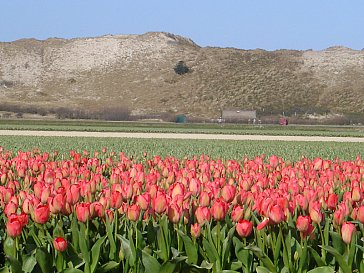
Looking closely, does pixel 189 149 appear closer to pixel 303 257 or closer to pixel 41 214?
pixel 41 214

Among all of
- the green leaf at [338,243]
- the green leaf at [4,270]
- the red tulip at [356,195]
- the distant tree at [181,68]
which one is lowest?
the green leaf at [4,270]

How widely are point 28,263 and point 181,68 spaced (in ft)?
435

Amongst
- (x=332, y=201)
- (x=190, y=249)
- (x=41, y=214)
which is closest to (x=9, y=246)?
(x=41, y=214)

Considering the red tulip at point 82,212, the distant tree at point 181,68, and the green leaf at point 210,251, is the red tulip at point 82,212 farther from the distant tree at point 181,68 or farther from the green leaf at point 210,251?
the distant tree at point 181,68

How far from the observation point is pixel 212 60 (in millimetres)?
141250

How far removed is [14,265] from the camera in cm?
500

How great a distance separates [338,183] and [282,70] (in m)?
127

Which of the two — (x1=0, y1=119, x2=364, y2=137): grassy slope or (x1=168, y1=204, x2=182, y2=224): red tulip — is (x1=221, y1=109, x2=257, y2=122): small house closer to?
(x1=0, y1=119, x2=364, y2=137): grassy slope

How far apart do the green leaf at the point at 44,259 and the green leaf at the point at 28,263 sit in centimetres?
8

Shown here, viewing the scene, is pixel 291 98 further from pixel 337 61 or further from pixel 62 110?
pixel 62 110

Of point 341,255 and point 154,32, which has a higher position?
point 154,32

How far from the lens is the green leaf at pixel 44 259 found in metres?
5.09

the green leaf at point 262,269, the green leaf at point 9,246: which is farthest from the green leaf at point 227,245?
the green leaf at point 9,246

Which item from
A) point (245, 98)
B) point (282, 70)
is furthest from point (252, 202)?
point (282, 70)
